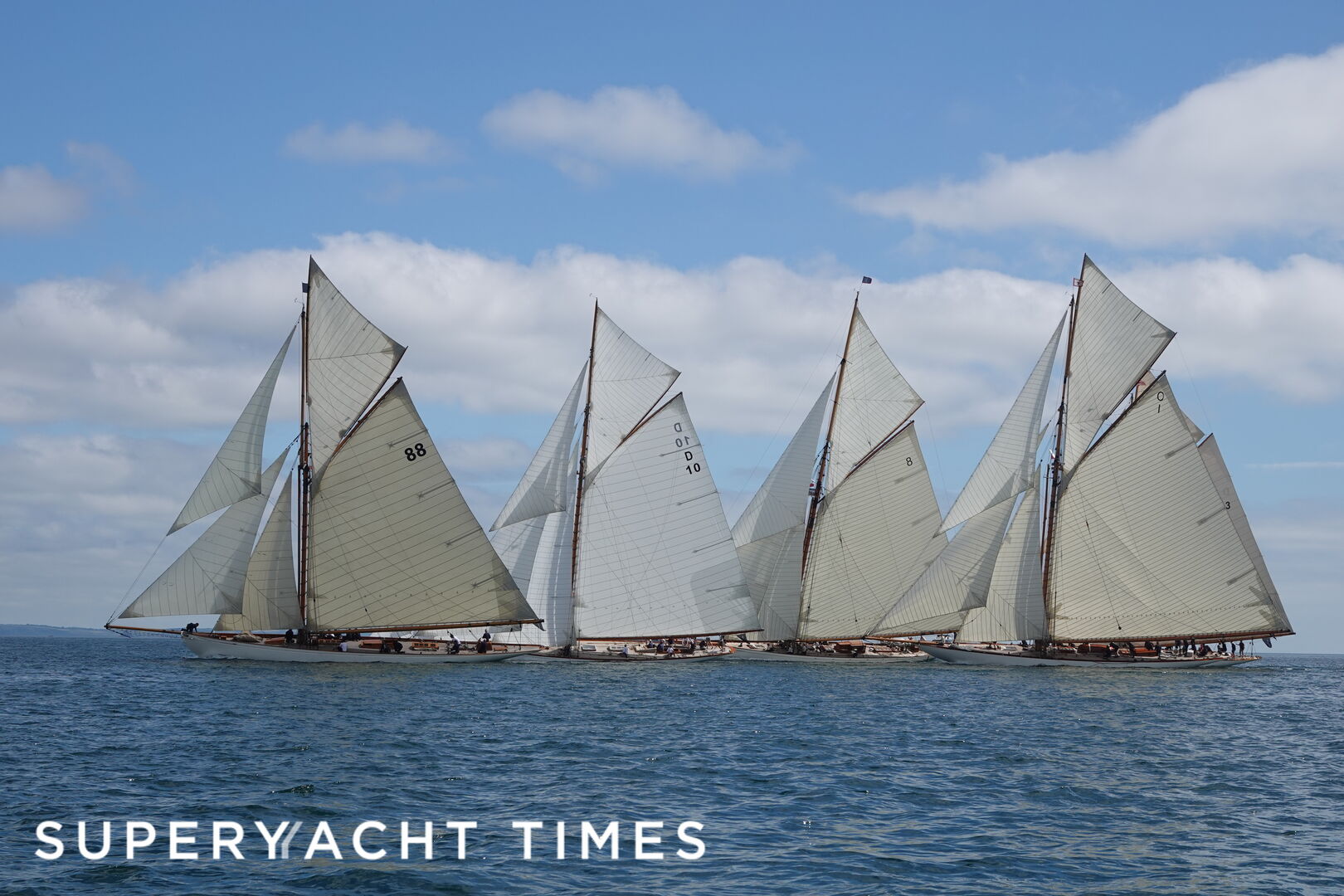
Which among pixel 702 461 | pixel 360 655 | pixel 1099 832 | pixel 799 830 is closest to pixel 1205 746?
pixel 1099 832

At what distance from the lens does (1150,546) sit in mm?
75125

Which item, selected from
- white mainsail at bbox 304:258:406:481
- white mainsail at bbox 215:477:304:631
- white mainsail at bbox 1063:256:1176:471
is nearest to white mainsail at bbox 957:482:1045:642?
white mainsail at bbox 1063:256:1176:471

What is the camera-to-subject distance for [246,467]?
6425 cm

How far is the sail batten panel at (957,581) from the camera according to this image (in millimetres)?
76938

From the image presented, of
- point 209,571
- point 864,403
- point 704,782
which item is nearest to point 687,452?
point 864,403

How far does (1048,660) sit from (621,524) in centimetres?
2788

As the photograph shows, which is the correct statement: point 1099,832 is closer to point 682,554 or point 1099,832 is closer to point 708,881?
point 708,881

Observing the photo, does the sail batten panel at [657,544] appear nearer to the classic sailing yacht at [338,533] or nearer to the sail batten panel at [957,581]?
the classic sailing yacht at [338,533]

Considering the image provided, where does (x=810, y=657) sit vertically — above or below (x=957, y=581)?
below

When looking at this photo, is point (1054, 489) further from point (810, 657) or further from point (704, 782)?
point (704, 782)

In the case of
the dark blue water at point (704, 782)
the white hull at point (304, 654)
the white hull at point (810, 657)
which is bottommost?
the dark blue water at point (704, 782)

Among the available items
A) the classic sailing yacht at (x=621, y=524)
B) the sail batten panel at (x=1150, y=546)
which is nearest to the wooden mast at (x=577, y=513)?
the classic sailing yacht at (x=621, y=524)

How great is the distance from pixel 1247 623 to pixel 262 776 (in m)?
62.3

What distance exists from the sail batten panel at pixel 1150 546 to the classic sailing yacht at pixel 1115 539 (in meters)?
0.07
